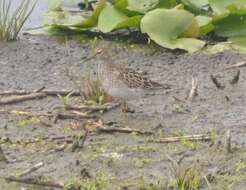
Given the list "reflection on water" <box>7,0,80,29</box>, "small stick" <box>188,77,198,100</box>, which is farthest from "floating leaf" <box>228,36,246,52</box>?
"reflection on water" <box>7,0,80,29</box>

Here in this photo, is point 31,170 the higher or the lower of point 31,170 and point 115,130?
the higher

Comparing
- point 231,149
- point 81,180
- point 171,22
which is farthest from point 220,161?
point 171,22

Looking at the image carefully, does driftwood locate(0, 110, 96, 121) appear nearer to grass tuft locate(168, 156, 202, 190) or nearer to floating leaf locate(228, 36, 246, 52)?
grass tuft locate(168, 156, 202, 190)

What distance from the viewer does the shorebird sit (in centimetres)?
780

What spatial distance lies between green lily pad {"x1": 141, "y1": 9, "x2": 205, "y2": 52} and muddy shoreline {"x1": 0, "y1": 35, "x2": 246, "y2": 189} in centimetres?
14

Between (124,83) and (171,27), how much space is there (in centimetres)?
167

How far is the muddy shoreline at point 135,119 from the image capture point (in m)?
6.39

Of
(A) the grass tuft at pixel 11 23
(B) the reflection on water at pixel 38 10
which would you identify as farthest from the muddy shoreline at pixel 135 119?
(B) the reflection on water at pixel 38 10

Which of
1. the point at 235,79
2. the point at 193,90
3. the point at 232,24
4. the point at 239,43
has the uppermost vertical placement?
the point at 193,90

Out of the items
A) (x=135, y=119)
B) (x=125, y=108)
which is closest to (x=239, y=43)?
(x=125, y=108)

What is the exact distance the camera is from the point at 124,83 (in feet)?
25.8

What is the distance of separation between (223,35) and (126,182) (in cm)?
393

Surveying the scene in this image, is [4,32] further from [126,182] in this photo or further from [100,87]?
[126,182]

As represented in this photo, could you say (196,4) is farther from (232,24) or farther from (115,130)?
(115,130)
